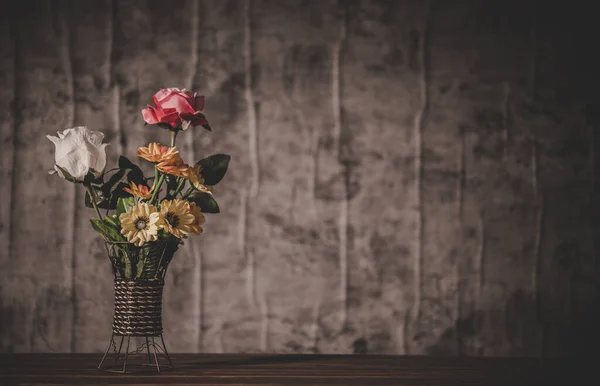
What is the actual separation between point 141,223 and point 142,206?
3 centimetres

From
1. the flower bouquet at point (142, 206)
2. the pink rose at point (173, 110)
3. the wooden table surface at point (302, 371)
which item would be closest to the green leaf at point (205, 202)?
the flower bouquet at point (142, 206)

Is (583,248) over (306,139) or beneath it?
beneath

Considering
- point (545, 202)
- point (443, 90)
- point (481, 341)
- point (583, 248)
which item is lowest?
point (481, 341)

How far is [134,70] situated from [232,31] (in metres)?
0.24

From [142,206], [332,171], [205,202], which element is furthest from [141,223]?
[332,171]

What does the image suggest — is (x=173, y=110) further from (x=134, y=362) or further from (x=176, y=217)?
(x=134, y=362)

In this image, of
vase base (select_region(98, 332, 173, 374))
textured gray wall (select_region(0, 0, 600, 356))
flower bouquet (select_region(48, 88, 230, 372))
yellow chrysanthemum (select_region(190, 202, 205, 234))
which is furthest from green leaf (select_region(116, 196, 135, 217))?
textured gray wall (select_region(0, 0, 600, 356))

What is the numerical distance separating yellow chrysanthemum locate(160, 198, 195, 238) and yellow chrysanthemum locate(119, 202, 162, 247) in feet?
0.04

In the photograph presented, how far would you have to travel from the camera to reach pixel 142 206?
1229 millimetres

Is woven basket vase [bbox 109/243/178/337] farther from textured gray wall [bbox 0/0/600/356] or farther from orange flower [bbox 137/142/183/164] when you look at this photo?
textured gray wall [bbox 0/0/600/356]

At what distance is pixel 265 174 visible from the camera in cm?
167

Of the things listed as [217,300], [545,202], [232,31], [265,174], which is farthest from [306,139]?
[545,202]

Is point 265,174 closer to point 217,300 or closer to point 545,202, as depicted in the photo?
point 217,300

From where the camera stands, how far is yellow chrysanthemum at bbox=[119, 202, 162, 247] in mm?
1219
